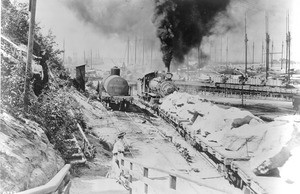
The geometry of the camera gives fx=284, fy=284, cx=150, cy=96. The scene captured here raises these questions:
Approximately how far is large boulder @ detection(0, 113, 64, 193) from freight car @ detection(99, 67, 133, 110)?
8.91 meters

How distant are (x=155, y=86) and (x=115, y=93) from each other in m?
2.44

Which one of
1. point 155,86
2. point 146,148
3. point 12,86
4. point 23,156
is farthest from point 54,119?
point 155,86

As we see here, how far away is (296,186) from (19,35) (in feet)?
24.0

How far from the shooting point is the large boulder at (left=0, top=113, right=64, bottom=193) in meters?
2.90

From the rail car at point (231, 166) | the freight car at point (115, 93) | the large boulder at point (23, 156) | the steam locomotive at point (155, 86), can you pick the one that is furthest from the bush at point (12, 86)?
the steam locomotive at point (155, 86)

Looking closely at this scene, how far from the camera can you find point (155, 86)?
15586 millimetres

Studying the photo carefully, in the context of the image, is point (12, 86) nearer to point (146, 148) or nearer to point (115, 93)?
point (146, 148)

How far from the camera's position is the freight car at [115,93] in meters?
13.6

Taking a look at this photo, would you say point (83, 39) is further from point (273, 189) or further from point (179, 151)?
point (273, 189)

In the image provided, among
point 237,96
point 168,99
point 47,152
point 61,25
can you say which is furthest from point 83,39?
point 237,96

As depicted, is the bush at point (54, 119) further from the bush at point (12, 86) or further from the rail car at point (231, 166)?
the rail car at point (231, 166)

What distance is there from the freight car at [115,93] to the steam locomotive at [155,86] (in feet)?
4.59

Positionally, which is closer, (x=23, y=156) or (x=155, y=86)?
(x=23, y=156)

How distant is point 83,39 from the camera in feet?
22.5
